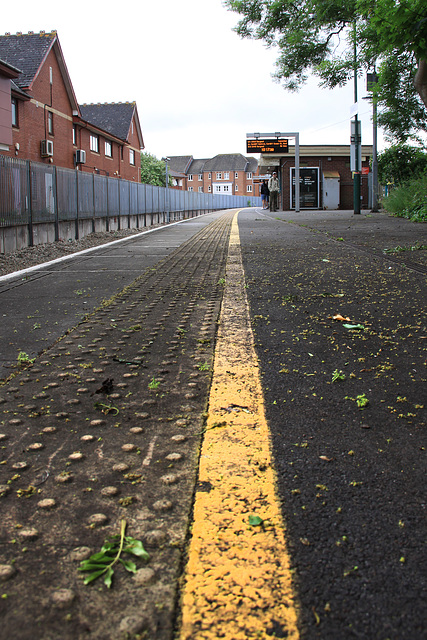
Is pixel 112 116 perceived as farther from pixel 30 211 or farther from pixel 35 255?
pixel 35 255

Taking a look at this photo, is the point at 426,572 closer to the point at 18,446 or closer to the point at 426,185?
the point at 18,446

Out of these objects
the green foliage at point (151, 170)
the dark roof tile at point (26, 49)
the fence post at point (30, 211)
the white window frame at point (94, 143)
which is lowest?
the fence post at point (30, 211)

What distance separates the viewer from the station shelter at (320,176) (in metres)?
38.4

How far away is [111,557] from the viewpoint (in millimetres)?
1613

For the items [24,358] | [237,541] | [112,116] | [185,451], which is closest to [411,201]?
[24,358]

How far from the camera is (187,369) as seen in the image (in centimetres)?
341

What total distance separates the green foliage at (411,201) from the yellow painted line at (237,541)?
17081 mm

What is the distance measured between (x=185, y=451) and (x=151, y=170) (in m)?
95.3

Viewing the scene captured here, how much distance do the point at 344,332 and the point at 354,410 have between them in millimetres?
1646

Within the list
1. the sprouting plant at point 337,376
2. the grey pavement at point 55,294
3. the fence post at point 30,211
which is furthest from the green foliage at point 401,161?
the sprouting plant at point 337,376

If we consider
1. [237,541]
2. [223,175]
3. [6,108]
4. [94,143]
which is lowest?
[237,541]

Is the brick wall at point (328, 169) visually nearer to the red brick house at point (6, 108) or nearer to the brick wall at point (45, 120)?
the brick wall at point (45, 120)

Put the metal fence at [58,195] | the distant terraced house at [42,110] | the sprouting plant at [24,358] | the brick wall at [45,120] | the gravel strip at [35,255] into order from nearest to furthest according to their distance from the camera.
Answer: the sprouting plant at [24,358] → the gravel strip at [35,255] → the metal fence at [58,195] → the distant terraced house at [42,110] → the brick wall at [45,120]

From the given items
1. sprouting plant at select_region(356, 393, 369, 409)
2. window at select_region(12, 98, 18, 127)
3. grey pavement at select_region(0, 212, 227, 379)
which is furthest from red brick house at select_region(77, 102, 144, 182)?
sprouting plant at select_region(356, 393, 369, 409)
